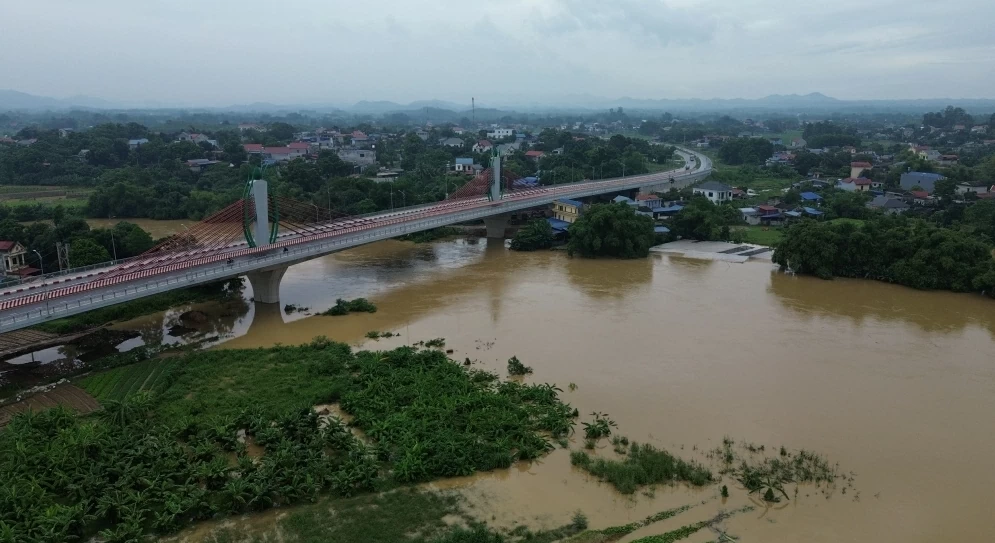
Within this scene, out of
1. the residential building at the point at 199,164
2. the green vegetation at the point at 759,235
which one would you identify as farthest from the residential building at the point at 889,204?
the residential building at the point at 199,164

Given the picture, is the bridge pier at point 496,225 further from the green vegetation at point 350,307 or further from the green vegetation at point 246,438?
the green vegetation at point 246,438

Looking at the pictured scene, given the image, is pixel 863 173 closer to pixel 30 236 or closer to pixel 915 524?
pixel 915 524

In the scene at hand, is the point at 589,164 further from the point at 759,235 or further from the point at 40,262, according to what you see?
the point at 40,262

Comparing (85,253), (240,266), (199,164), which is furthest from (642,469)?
(199,164)

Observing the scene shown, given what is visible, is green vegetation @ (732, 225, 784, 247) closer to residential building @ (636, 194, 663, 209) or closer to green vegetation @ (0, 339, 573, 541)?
residential building @ (636, 194, 663, 209)

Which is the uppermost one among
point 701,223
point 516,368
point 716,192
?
point 716,192

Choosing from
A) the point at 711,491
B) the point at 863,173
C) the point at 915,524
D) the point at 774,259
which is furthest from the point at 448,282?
the point at 863,173

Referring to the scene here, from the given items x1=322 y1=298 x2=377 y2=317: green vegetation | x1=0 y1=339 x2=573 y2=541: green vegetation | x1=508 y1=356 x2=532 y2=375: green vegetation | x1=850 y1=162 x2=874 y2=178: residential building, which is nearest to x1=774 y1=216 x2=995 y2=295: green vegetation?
x1=508 y1=356 x2=532 y2=375: green vegetation
